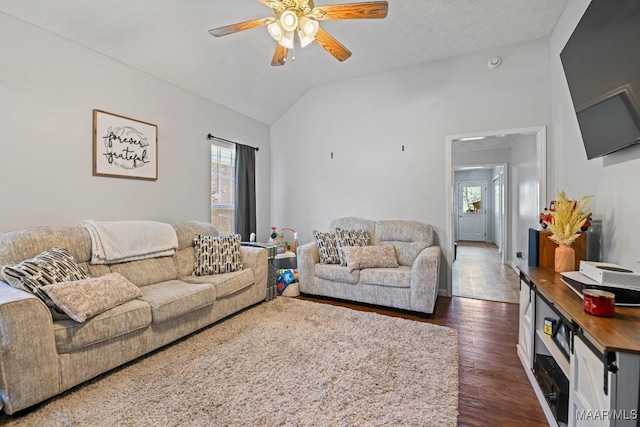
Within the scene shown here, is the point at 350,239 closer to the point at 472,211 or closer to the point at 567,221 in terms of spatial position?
the point at 567,221

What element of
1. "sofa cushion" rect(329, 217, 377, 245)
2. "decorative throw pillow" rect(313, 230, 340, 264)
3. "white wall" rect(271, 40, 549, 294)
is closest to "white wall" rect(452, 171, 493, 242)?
"white wall" rect(271, 40, 549, 294)

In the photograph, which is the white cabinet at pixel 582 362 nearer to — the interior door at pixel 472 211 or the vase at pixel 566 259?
the vase at pixel 566 259

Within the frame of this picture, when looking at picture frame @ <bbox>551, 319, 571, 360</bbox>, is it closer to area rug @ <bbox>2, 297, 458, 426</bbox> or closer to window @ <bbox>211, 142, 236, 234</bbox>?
area rug @ <bbox>2, 297, 458, 426</bbox>

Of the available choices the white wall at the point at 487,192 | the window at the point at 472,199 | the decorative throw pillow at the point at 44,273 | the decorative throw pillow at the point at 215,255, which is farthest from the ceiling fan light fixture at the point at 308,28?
the window at the point at 472,199

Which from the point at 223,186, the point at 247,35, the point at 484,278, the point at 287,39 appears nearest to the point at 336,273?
the point at 223,186

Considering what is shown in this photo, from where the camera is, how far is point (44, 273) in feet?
6.15

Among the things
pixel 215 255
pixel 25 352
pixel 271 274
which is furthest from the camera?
pixel 271 274

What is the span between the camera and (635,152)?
164 cm

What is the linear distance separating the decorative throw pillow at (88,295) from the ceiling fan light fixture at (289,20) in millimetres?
2145

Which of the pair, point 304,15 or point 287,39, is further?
point 287,39

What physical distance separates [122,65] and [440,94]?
3.56 meters

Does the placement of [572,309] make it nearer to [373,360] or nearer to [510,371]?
[510,371]

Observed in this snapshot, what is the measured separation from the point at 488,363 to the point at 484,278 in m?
2.75

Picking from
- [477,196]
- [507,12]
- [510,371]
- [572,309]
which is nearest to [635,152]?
[572,309]
